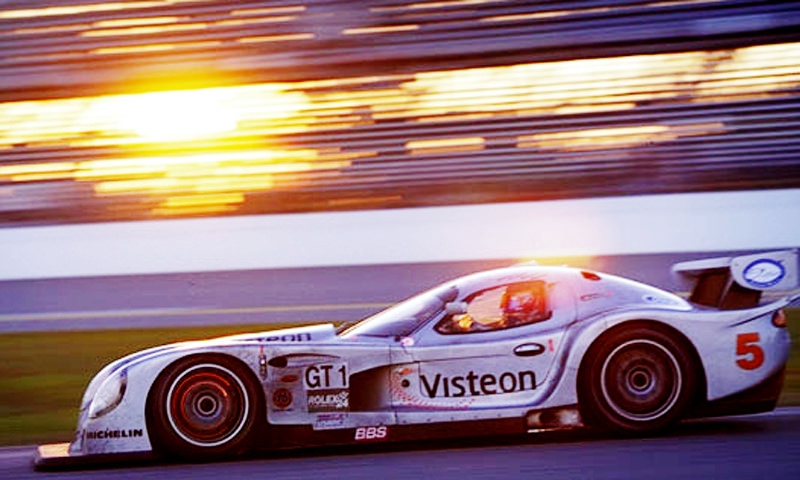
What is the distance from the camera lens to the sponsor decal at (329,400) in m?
6.84

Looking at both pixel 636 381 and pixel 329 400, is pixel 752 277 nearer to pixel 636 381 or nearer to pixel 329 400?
pixel 636 381

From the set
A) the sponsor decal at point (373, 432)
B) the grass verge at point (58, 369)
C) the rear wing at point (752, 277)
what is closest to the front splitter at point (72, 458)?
the sponsor decal at point (373, 432)

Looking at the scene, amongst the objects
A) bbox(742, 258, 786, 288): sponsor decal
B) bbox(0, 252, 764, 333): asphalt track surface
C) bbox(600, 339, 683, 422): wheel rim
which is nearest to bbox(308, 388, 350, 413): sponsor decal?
bbox(600, 339, 683, 422): wheel rim

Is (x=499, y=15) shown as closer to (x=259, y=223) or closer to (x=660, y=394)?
(x=259, y=223)

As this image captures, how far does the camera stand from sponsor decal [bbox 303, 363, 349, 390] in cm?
686

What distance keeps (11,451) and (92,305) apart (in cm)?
580

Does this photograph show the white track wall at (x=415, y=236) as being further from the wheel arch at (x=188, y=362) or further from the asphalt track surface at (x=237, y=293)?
the wheel arch at (x=188, y=362)

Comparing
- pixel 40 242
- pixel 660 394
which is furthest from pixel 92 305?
pixel 660 394

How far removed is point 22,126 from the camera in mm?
16328

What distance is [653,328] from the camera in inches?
278

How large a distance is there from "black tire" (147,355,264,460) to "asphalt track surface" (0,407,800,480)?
0.10 metres

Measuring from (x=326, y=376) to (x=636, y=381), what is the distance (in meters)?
1.59

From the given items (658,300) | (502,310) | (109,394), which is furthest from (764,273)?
(109,394)

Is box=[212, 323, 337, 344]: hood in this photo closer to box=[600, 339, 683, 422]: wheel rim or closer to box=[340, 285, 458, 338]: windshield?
box=[340, 285, 458, 338]: windshield
